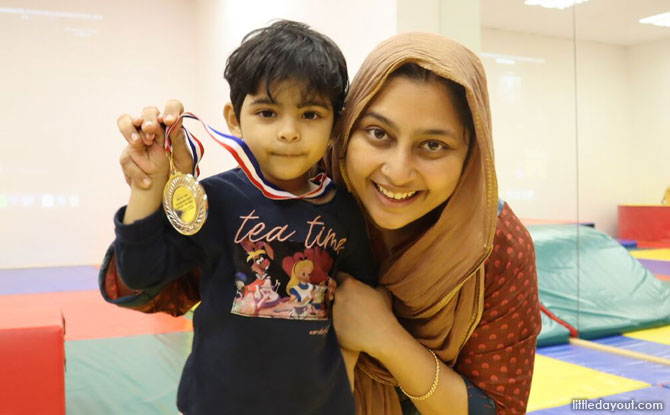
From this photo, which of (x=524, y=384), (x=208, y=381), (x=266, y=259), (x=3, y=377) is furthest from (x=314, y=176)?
(x=3, y=377)

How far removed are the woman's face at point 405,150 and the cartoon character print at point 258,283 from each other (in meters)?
0.28

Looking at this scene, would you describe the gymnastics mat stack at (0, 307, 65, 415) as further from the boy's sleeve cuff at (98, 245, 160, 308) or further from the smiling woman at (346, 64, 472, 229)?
the smiling woman at (346, 64, 472, 229)

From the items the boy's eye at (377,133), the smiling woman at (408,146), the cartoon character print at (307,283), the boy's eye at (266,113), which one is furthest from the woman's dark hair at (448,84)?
the cartoon character print at (307,283)

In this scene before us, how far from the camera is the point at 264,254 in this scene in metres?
1.14

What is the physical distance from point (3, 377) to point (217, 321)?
5.11 feet

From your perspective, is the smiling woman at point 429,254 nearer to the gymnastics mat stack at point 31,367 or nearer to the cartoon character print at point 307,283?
the cartoon character print at point 307,283

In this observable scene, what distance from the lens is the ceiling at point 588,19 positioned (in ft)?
10.0

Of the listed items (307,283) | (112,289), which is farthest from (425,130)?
(112,289)

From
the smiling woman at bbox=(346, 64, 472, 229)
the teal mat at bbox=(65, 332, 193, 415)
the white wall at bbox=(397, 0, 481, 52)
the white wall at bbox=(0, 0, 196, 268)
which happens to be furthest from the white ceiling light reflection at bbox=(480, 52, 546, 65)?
the white wall at bbox=(0, 0, 196, 268)

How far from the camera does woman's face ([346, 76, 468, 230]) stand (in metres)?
1.28

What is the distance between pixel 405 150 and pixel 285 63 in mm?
289

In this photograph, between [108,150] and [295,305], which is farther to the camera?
[108,150]

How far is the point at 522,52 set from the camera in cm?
400

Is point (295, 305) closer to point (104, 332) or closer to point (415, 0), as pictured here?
point (415, 0)
